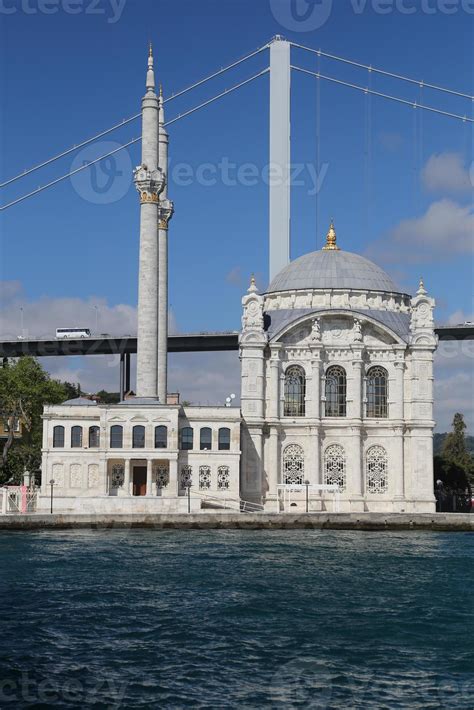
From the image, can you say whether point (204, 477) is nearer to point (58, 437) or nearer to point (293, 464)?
point (293, 464)

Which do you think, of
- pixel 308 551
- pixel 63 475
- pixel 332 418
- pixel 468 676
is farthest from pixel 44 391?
pixel 468 676

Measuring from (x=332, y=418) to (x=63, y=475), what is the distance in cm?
1777

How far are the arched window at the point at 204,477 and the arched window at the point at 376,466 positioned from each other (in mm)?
10845

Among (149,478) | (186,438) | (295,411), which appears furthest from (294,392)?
(149,478)

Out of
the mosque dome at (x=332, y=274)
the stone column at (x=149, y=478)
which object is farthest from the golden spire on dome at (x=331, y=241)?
the stone column at (x=149, y=478)

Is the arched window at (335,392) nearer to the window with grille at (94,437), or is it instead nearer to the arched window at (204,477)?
the arched window at (204,477)

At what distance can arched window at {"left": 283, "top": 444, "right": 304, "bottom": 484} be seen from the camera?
72.0 meters

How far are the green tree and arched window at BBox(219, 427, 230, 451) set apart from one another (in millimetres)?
18295

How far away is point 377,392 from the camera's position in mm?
72500

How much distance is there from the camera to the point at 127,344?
117m

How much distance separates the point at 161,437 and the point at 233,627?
123ft

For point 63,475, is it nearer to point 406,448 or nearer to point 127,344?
point 406,448

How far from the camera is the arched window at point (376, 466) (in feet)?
237

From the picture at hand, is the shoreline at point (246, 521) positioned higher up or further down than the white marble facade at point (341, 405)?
further down
